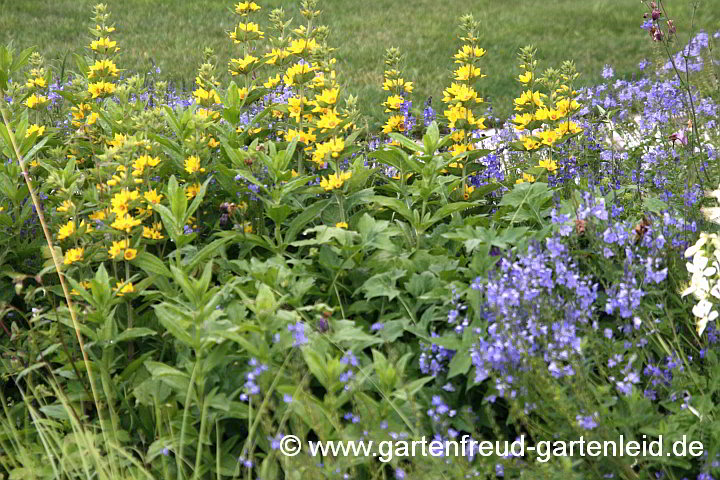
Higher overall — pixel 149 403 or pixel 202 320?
pixel 202 320

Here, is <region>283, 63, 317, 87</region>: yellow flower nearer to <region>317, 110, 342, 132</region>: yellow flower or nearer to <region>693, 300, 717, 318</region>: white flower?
<region>317, 110, 342, 132</region>: yellow flower

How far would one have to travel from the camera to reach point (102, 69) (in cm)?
331

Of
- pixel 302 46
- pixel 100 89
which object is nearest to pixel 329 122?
pixel 302 46

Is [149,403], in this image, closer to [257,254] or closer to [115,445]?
[115,445]

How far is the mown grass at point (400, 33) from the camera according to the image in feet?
24.2

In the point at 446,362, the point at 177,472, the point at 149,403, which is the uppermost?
the point at 446,362

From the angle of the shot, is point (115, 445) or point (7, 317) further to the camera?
point (7, 317)

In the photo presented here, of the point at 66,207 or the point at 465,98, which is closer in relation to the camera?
the point at 66,207

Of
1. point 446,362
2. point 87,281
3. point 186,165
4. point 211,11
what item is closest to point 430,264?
point 446,362

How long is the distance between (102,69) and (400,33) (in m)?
5.86

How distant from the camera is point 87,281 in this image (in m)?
2.55

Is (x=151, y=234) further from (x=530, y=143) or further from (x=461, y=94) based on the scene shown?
(x=530, y=143)

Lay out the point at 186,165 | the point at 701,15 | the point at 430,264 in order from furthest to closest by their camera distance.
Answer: the point at 701,15 < the point at 186,165 < the point at 430,264

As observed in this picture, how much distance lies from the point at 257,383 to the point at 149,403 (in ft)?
1.10
